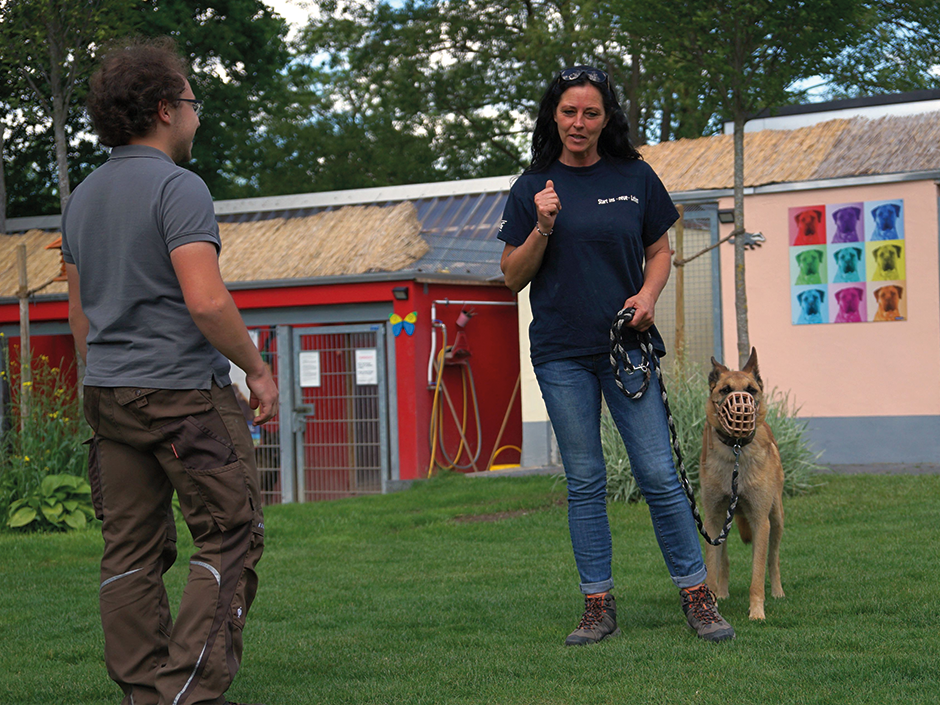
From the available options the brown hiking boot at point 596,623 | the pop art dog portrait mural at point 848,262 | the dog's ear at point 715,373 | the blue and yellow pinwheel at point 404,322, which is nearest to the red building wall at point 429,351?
the blue and yellow pinwheel at point 404,322

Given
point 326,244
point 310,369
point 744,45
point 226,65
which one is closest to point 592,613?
point 744,45

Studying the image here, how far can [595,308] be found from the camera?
4305 millimetres

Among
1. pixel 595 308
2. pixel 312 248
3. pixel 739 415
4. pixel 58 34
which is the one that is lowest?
pixel 739 415

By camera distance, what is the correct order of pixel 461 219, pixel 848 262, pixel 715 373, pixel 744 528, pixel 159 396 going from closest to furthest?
pixel 159 396
pixel 715 373
pixel 744 528
pixel 848 262
pixel 461 219

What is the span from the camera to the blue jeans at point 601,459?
171 inches

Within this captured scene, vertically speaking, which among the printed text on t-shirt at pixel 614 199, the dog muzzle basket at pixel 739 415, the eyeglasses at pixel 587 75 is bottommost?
the dog muzzle basket at pixel 739 415

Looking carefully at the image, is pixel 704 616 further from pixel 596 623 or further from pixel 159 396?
pixel 159 396

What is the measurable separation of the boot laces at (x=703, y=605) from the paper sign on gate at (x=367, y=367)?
34.9 ft

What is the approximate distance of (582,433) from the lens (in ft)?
14.4

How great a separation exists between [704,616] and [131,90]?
283 cm

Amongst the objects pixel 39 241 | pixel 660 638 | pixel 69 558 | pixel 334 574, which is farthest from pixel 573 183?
pixel 39 241

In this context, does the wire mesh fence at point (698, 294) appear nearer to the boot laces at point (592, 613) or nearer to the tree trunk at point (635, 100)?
the boot laces at point (592, 613)

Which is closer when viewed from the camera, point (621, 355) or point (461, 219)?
point (621, 355)

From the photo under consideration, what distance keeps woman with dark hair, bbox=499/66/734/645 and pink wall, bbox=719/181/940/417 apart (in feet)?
28.9
